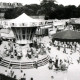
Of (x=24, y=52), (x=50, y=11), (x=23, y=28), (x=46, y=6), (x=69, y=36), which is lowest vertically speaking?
(x=24, y=52)

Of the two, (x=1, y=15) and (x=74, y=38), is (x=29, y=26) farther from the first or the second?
(x=1, y=15)

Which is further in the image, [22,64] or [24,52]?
[24,52]

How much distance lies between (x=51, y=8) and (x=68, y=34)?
155 feet

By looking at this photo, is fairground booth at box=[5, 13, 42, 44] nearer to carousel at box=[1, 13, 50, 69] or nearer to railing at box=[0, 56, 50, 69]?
carousel at box=[1, 13, 50, 69]

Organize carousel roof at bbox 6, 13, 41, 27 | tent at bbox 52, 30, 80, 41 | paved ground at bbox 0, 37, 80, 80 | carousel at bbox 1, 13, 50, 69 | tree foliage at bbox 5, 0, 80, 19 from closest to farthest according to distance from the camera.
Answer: paved ground at bbox 0, 37, 80, 80 < carousel at bbox 1, 13, 50, 69 < carousel roof at bbox 6, 13, 41, 27 < tent at bbox 52, 30, 80, 41 < tree foliage at bbox 5, 0, 80, 19

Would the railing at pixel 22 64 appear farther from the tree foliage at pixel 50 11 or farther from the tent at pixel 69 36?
the tree foliage at pixel 50 11

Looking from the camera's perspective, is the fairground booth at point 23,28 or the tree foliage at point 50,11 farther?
the tree foliage at point 50,11

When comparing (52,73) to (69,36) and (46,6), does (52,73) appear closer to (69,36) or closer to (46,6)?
(69,36)

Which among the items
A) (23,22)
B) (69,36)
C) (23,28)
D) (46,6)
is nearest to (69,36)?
(69,36)

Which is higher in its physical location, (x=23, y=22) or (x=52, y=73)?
(x=23, y=22)

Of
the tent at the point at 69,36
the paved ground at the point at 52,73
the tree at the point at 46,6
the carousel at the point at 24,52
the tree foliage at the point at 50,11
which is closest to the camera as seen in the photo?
the paved ground at the point at 52,73

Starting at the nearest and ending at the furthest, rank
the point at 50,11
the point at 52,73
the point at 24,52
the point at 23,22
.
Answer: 1. the point at 52,73
2. the point at 24,52
3. the point at 23,22
4. the point at 50,11

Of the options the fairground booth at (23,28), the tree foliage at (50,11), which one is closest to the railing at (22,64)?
the fairground booth at (23,28)

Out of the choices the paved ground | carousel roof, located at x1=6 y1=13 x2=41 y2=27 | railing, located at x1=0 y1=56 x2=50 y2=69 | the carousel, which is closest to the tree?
carousel roof, located at x1=6 y1=13 x2=41 y2=27
